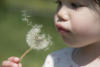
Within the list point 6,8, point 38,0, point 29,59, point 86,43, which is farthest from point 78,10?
point 38,0

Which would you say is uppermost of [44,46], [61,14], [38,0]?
[61,14]

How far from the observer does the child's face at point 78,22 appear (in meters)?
1.16

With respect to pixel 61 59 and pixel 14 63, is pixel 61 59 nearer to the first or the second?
pixel 61 59

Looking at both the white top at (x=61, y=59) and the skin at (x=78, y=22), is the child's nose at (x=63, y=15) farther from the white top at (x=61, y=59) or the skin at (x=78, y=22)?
the white top at (x=61, y=59)

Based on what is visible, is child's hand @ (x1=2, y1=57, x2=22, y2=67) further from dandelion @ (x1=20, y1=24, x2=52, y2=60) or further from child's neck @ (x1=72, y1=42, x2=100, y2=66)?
child's neck @ (x1=72, y1=42, x2=100, y2=66)

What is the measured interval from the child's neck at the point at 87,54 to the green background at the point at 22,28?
1033mm

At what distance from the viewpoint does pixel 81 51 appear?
1312mm

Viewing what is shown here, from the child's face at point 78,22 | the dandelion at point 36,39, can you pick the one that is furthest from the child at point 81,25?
the dandelion at point 36,39

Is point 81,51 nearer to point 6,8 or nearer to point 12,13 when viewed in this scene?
point 12,13

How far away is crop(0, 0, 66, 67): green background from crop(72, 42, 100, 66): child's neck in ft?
3.39

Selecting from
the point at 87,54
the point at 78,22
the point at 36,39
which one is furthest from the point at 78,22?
the point at 36,39

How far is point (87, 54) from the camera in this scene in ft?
4.18

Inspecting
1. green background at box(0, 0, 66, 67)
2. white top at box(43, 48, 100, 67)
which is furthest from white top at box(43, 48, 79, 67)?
green background at box(0, 0, 66, 67)

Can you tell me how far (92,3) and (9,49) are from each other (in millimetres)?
1494
